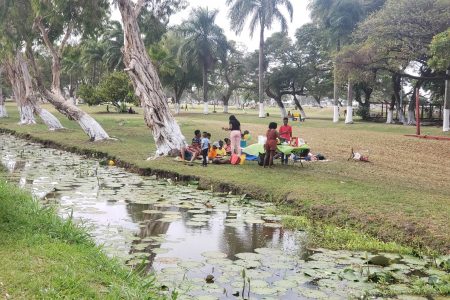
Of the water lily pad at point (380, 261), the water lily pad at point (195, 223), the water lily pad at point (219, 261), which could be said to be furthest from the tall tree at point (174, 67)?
the water lily pad at point (380, 261)

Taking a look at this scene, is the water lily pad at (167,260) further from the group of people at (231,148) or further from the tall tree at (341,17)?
the tall tree at (341,17)

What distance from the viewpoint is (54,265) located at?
16.7 feet

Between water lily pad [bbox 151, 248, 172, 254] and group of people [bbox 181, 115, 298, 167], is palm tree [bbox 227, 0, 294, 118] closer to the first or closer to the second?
group of people [bbox 181, 115, 298, 167]

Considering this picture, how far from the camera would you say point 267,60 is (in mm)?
51750

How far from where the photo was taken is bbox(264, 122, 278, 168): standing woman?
13461 millimetres

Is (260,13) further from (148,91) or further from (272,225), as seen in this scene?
(272,225)

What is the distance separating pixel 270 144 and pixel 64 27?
698 inches

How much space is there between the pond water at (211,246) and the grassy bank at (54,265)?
542mm

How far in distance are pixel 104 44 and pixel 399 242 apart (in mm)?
52859

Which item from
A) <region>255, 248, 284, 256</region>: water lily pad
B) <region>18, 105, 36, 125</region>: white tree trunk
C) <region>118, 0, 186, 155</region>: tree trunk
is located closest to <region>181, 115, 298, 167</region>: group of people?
<region>118, 0, 186, 155</region>: tree trunk

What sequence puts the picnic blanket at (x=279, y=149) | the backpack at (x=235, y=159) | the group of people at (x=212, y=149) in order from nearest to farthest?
the picnic blanket at (x=279, y=149) → the group of people at (x=212, y=149) → the backpack at (x=235, y=159)

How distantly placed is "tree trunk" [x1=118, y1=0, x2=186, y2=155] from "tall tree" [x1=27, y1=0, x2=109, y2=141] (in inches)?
204

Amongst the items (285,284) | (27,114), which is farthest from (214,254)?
(27,114)

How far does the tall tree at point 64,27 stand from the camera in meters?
21.6
